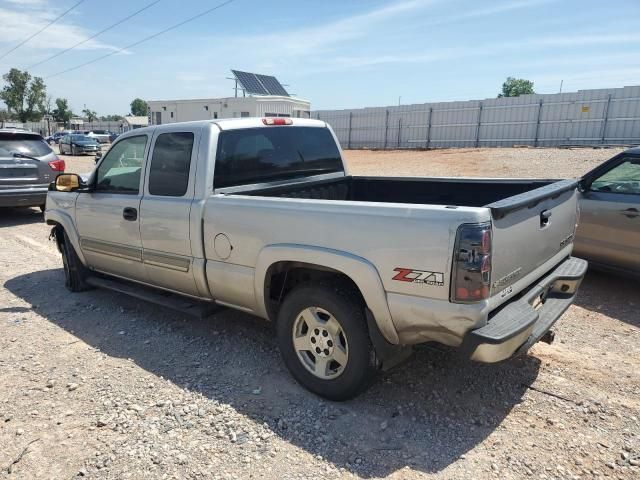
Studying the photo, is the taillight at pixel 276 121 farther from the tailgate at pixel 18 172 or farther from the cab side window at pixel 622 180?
the tailgate at pixel 18 172

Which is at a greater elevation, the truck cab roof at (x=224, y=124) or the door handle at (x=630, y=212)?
the truck cab roof at (x=224, y=124)

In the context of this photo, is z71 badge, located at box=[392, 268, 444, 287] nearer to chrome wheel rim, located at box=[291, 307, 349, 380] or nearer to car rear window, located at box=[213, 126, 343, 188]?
chrome wheel rim, located at box=[291, 307, 349, 380]

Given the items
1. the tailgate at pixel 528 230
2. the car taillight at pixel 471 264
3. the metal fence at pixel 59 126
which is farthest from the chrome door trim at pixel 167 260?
the metal fence at pixel 59 126

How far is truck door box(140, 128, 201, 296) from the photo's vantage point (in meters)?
3.99

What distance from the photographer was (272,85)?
133 ft

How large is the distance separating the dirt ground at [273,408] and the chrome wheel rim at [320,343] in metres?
0.24

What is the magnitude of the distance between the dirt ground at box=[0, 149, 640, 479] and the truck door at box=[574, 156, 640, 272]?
740 mm

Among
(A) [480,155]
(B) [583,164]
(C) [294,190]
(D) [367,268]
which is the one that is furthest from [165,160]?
(A) [480,155]

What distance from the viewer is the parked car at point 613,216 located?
5.25 metres

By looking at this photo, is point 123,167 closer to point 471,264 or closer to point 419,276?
Result: point 419,276

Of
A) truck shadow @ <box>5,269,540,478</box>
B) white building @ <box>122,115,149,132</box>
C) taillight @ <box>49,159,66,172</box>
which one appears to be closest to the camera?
truck shadow @ <box>5,269,540,478</box>

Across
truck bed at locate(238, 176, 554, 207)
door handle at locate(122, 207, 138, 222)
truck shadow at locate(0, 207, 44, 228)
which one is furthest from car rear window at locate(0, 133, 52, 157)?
truck bed at locate(238, 176, 554, 207)

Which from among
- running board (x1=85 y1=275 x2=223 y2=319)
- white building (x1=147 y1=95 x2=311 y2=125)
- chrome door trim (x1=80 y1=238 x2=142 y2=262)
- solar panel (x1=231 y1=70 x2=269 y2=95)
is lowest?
running board (x1=85 y1=275 x2=223 y2=319)

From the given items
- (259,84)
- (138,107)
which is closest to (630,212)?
(259,84)
